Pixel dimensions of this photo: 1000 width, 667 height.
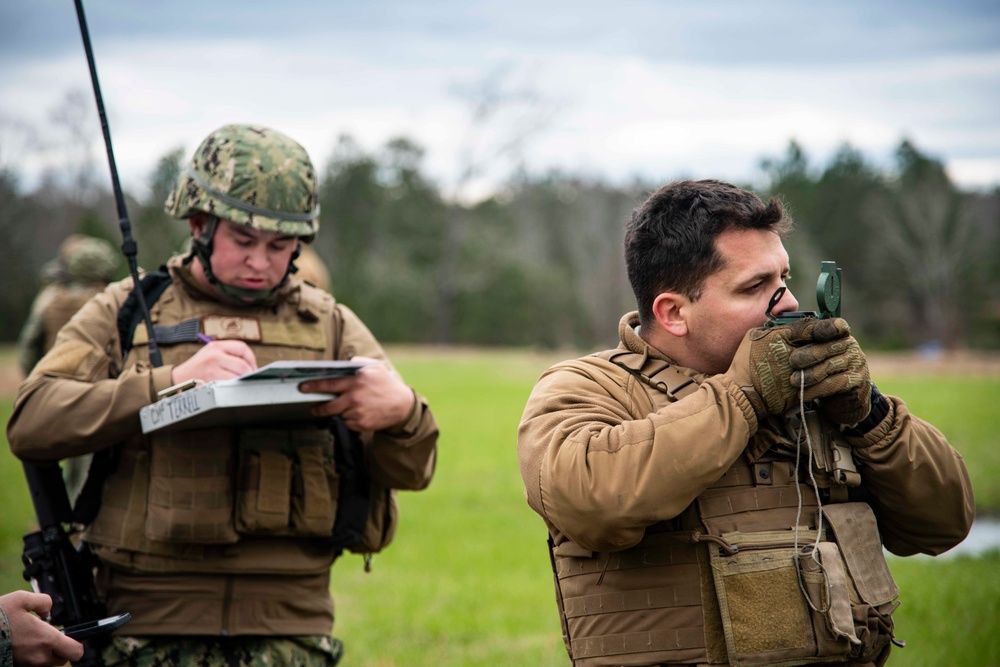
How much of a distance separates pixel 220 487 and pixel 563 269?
55.1m

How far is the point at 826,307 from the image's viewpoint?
257 centimetres

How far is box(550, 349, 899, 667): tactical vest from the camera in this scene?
2531 millimetres

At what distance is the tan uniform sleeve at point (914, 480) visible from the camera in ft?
8.87

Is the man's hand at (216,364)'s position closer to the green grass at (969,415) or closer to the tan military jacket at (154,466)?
the tan military jacket at (154,466)

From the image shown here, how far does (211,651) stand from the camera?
11.7 feet

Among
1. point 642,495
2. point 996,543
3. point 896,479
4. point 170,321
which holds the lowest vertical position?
point 996,543

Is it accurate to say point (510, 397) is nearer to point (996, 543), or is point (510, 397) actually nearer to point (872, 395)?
point (996, 543)

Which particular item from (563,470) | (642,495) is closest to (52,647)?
(563,470)

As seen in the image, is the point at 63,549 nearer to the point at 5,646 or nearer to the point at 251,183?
the point at 5,646

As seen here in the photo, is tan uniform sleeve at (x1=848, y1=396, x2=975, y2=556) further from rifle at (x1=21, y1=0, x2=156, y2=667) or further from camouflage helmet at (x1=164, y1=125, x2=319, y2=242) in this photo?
rifle at (x1=21, y1=0, x2=156, y2=667)

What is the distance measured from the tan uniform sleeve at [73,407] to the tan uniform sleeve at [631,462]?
5.11ft

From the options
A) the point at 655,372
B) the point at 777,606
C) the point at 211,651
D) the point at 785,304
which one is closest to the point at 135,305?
the point at 211,651

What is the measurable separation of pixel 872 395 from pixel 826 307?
0.37 m

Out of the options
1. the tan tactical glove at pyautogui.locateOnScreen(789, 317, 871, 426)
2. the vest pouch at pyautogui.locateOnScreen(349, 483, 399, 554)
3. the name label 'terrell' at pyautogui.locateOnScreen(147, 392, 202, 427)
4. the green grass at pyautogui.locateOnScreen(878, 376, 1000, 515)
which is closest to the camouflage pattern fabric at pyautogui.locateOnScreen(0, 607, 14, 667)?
the name label 'terrell' at pyautogui.locateOnScreen(147, 392, 202, 427)
